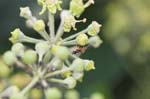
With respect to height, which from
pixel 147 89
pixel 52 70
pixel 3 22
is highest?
pixel 3 22

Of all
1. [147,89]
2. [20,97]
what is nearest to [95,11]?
[147,89]

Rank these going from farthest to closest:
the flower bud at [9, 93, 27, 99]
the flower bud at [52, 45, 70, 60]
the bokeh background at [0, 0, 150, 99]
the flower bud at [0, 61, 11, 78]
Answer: the bokeh background at [0, 0, 150, 99] → the flower bud at [0, 61, 11, 78] → the flower bud at [52, 45, 70, 60] → the flower bud at [9, 93, 27, 99]

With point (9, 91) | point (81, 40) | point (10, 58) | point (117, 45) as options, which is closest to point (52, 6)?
point (81, 40)

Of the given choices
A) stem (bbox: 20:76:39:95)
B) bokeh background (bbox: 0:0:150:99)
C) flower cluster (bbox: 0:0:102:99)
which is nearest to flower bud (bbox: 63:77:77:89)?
flower cluster (bbox: 0:0:102:99)

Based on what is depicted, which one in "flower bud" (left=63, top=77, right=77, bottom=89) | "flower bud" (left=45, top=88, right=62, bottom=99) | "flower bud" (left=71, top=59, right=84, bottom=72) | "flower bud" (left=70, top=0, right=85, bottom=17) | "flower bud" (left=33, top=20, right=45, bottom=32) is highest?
"flower bud" (left=70, top=0, right=85, bottom=17)

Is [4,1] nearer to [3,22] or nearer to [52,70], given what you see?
[3,22]

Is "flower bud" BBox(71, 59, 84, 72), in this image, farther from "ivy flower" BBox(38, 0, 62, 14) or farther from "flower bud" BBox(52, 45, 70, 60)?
"ivy flower" BBox(38, 0, 62, 14)

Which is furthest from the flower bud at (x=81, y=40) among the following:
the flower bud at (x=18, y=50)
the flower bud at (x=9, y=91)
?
the flower bud at (x=9, y=91)

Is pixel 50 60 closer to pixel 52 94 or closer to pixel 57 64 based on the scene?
pixel 57 64
